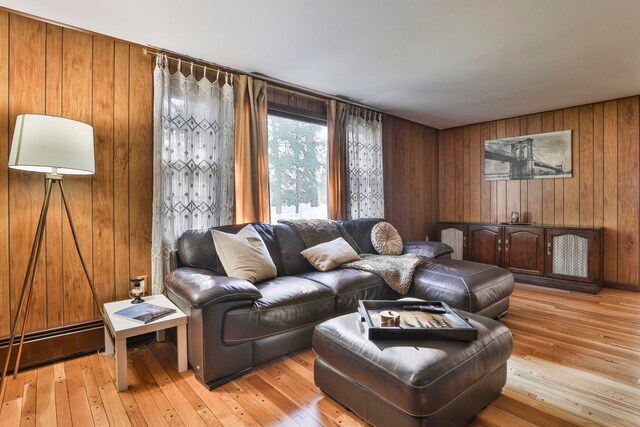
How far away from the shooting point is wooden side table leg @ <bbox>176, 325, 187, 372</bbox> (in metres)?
2.07

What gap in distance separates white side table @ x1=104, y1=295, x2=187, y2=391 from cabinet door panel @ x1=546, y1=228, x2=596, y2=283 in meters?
4.38

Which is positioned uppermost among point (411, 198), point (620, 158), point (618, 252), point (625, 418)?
point (620, 158)

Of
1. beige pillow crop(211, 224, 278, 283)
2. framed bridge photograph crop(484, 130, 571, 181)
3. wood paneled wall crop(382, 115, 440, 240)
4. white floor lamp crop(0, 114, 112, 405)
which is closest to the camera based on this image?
white floor lamp crop(0, 114, 112, 405)

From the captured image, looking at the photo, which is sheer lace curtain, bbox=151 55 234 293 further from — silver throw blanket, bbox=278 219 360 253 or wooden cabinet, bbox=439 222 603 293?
wooden cabinet, bbox=439 222 603 293

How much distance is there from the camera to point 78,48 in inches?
91.8

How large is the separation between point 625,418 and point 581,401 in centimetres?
18

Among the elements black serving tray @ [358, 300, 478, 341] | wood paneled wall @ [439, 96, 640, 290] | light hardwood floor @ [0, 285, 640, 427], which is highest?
wood paneled wall @ [439, 96, 640, 290]

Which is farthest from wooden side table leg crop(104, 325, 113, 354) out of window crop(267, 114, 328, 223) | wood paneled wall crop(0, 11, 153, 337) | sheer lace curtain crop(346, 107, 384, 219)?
sheer lace curtain crop(346, 107, 384, 219)

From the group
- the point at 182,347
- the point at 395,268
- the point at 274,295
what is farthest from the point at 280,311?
the point at 395,268

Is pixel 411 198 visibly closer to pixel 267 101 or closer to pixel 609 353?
pixel 267 101

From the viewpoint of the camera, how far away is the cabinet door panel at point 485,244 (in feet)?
15.1

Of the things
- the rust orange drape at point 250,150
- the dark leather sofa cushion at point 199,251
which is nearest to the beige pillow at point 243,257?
the dark leather sofa cushion at point 199,251

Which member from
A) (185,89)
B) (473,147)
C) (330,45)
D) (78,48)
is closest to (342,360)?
(330,45)

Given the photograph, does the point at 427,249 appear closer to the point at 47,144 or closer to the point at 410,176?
the point at 410,176
